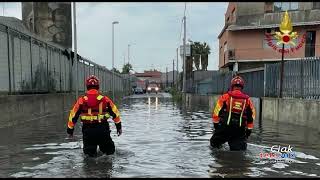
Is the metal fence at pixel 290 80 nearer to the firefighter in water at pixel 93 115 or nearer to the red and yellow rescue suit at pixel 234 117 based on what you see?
the red and yellow rescue suit at pixel 234 117

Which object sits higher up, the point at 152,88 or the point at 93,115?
the point at 93,115

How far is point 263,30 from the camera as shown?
2013 inches

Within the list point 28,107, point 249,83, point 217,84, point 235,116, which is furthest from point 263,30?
point 235,116

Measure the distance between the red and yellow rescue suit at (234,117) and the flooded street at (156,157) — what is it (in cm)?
30

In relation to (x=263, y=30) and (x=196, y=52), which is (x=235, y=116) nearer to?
(x=263, y=30)

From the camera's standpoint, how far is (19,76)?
60.6 feet

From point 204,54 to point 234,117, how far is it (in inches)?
3914

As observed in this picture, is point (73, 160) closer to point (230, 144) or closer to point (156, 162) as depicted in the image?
point (156, 162)

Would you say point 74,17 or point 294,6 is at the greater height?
point 294,6

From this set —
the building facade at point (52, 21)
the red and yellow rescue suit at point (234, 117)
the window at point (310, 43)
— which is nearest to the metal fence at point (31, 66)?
the red and yellow rescue suit at point (234, 117)

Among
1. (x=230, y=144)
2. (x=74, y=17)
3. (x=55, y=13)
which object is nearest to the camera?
(x=230, y=144)

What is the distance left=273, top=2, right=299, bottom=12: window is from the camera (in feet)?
165

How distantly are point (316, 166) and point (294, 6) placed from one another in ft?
144

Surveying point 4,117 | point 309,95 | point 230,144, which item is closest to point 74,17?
point 4,117
